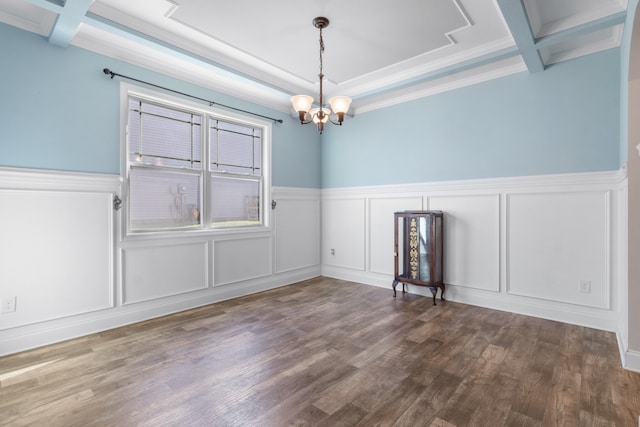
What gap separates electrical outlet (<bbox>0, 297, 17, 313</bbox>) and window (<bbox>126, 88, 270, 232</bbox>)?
3.42 ft

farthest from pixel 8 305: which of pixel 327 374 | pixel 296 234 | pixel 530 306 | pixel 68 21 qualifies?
pixel 530 306

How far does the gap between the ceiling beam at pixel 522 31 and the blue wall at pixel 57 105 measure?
127 inches

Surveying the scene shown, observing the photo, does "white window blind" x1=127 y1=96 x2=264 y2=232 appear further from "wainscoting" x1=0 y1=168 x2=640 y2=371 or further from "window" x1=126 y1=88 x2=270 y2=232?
"wainscoting" x1=0 y1=168 x2=640 y2=371

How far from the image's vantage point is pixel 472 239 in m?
3.74

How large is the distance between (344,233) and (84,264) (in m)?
3.32

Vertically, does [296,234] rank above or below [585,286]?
above

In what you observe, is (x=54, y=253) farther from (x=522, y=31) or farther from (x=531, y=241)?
(x=531, y=241)

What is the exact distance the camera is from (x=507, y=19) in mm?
2330

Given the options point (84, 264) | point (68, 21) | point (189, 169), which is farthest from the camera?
point (189, 169)

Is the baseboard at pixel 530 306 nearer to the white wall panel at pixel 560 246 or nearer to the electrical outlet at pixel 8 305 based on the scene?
the white wall panel at pixel 560 246

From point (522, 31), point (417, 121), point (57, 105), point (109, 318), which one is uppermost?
point (522, 31)

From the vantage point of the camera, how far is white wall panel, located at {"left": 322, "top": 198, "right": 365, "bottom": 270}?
4785mm

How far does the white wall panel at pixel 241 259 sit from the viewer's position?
389 centimetres

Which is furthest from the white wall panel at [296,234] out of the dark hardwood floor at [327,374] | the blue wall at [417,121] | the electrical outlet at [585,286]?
the electrical outlet at [585,286]
